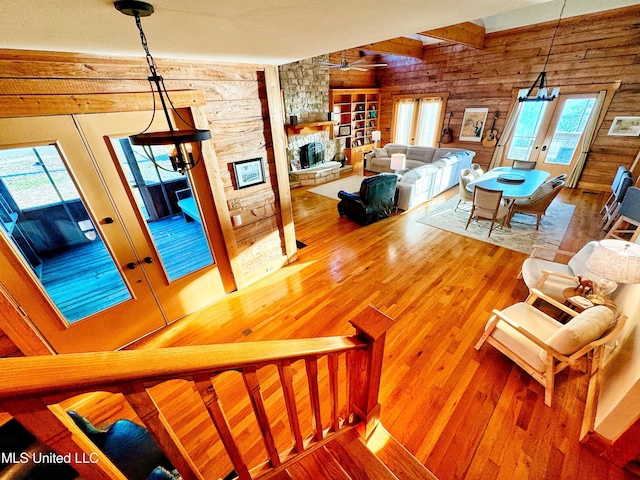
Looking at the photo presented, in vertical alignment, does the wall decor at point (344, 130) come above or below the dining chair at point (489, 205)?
above

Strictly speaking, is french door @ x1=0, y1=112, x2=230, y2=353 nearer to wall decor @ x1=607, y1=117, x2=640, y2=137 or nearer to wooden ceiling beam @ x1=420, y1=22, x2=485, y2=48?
wooden ceiling beam @ x1=420, y1=22, x2=485, y2=48

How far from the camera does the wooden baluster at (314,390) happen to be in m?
1.05

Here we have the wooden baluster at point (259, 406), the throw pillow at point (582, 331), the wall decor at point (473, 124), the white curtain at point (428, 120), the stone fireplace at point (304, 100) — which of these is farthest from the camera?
the white curtain at point (428, 120)

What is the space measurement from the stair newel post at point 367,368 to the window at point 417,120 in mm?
8670

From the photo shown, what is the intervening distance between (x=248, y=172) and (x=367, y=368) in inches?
99.2

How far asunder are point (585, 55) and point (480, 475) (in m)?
8.35

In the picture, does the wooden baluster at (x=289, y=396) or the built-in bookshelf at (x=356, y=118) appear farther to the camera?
the built-in bookshelf at (x=356, y=118)

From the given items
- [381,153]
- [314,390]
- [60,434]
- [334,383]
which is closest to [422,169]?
[381,153]

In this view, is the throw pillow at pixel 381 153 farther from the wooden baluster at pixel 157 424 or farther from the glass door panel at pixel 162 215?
the wooden baluster at pixel 157 424

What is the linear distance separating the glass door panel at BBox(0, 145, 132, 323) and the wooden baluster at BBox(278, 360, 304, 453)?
2272 millimetres

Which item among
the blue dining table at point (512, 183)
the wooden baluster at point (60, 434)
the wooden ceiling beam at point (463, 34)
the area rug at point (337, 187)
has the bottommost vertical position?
the area rug at point (337, 187)

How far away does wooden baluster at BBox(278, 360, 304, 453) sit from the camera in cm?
94

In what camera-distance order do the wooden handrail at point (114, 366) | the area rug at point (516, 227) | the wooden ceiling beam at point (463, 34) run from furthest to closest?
the wooden ceiling beam at point (463, 34), the area rug at point (516, 227), the wooden handrail at point (114, 366)

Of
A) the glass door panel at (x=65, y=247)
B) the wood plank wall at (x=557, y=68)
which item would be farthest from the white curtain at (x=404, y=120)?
the glass door panel at (x=65, y=247)
